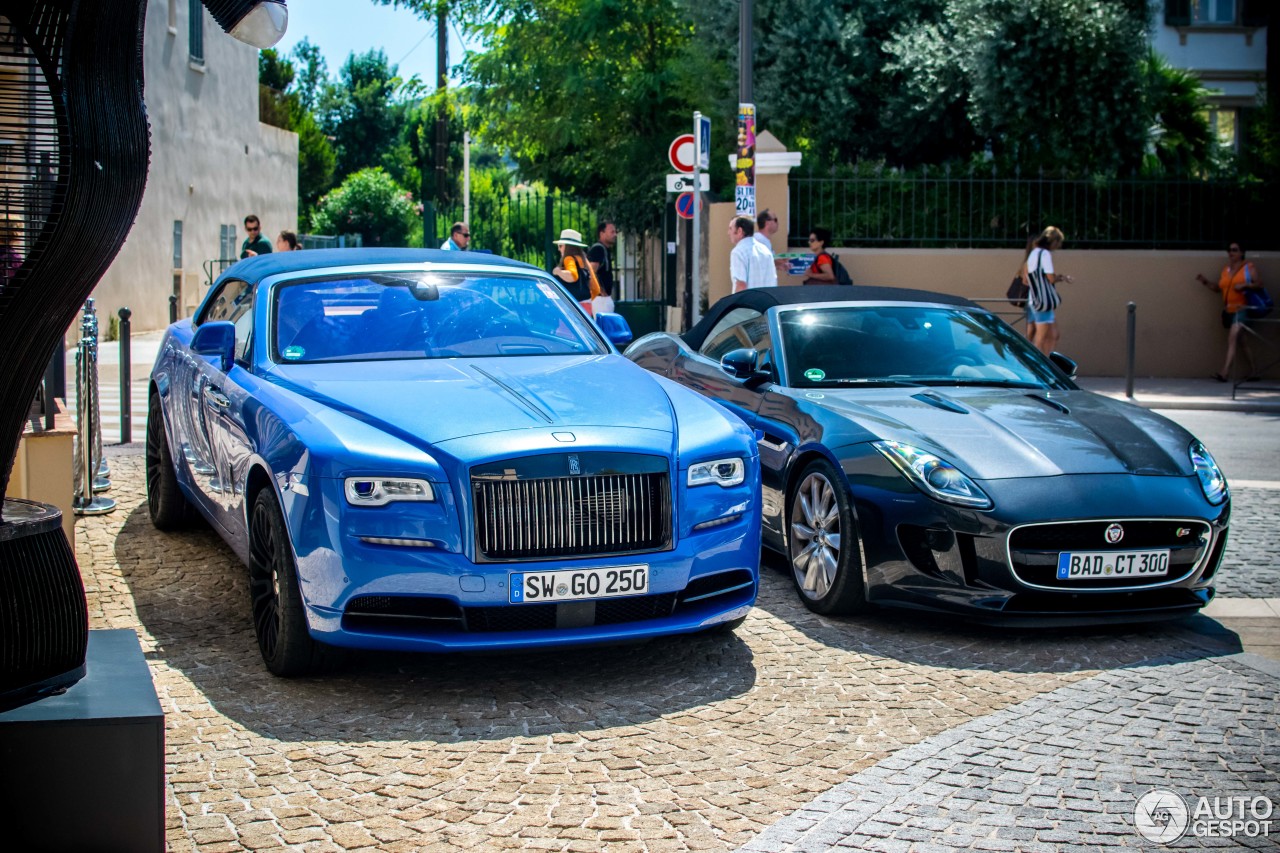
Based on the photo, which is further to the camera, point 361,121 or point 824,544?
point 361,121

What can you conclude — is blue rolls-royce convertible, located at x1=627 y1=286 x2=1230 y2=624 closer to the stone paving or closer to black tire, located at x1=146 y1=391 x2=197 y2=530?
the stone paving

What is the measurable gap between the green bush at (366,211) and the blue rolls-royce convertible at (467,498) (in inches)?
1830

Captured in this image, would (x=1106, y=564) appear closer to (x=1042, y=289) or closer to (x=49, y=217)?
(x=49, y=217)

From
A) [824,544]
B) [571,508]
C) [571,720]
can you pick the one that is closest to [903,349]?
[824,544]

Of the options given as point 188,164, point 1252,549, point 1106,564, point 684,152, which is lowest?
point 1252,549

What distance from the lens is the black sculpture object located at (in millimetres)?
3572

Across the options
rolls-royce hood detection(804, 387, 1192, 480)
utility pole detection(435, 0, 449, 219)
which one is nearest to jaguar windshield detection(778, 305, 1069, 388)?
rolls-royce hood detection(804, 387, 1192, 480)

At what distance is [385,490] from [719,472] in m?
1.27

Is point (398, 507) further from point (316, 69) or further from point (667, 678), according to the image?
point (316, 69)

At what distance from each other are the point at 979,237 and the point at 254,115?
64.1ft

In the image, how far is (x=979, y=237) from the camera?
66.8 ft

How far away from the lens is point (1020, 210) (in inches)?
805

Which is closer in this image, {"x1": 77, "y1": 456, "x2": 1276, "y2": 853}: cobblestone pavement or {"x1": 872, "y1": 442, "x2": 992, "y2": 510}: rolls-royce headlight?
{"x1": 77, "y1": 456, "x2": 1276, "y2": 853}: cobblestone pavement
